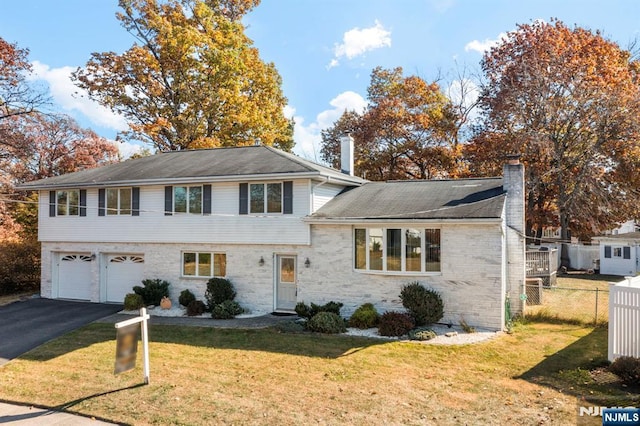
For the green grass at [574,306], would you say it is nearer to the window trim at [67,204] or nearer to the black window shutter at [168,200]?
the black window shutter at [168,200]

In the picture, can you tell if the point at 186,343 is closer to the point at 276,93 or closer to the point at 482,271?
the point at 482,271

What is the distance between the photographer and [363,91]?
35375mm

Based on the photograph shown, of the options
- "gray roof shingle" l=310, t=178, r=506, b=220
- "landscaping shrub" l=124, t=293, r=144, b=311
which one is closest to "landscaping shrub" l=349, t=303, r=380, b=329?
"gray roof shingle" l=310, t=178, r=506, b=220

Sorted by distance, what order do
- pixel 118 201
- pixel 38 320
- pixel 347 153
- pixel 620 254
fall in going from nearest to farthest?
pixel 38 320, pixel 118 201, pixel 347 153, pixel 620 254

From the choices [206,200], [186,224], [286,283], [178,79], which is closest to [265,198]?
[206,200]

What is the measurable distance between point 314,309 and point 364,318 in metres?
1.86

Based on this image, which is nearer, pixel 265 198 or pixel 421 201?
pixel 421 201

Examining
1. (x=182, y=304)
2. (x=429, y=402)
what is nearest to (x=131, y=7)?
(x=182, y=304)

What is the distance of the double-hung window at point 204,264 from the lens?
15.9 m

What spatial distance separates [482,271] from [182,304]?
36.2 feet

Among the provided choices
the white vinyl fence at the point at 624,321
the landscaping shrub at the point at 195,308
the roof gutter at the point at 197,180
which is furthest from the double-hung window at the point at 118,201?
the white vinyl fence at the point at 624,321

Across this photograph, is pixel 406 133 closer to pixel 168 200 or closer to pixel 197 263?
pixel 168 200

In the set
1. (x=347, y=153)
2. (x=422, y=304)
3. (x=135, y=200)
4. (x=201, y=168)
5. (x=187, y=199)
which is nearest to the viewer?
(x=422, y=304)

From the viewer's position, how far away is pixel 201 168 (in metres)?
16.7
